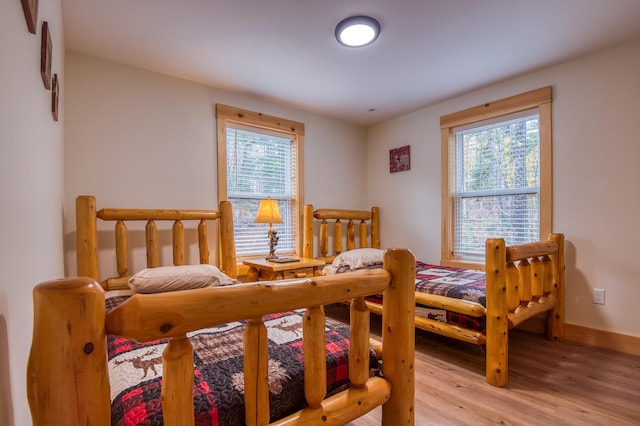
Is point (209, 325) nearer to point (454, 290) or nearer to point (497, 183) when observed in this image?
point (454, 290)

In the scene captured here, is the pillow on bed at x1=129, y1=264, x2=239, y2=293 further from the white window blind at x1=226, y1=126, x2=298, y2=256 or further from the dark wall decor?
→ the dark wall decor

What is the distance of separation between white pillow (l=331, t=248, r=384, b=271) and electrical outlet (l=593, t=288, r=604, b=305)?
1.63 m

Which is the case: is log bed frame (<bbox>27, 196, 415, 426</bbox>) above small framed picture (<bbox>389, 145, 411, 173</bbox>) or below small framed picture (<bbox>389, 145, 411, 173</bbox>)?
below

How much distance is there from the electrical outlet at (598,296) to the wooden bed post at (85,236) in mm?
3630

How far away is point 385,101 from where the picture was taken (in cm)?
326

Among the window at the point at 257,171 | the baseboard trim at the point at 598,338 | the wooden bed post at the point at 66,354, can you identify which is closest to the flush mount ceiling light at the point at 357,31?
the window at the point at 257,171

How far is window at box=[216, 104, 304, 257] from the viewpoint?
2.98 meters

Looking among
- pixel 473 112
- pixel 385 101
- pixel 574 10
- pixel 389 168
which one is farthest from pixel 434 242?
pixel 574 10

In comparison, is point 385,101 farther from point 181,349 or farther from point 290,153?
point 181,349

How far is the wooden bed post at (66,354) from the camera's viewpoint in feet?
1.78

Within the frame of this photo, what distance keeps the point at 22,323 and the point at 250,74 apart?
2307 mm

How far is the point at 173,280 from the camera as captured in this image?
6.00 feet

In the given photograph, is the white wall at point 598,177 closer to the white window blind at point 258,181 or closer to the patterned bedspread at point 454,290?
the patterned bedspread at point 454,290

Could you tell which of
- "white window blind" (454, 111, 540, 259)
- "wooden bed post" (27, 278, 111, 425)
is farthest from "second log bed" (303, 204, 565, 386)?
"wooden bed post" (27, 278, 111, 425)
